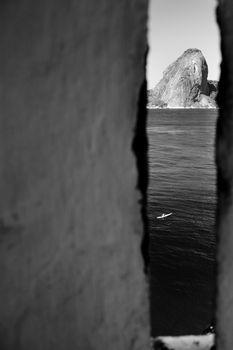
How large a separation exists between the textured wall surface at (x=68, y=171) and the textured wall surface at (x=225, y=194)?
452 mm

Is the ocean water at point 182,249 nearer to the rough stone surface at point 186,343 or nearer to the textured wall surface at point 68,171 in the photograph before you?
the rough stone surface at point 186,343

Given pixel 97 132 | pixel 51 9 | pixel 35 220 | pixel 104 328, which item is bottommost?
pixel 104 328

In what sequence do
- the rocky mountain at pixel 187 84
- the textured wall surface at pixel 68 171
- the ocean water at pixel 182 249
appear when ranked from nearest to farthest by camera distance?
the textured wall surface at pixel 68 171 → the ocean water at pixel 182 249 → the rocky mountain at pixel 187 84

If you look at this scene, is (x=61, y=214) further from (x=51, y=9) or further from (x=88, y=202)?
(x=51, y=9)

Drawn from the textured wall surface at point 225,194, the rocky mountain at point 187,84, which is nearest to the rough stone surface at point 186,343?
the textured wall surface at point 225,194

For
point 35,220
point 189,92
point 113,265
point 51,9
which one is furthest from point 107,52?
point 189,92

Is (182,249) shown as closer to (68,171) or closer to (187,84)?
(68,171)

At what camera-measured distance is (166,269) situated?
2231 centimetres

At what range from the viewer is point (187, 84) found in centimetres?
17625

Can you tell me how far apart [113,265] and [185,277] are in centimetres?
2161

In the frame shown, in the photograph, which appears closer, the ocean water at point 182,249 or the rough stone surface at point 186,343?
the rough stone surface at point 186,343

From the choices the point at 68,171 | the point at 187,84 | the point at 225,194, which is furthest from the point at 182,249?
the point at 187,84

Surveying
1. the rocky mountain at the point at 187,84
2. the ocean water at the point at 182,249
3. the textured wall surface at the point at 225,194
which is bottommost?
the ocean water at the point at 182,249

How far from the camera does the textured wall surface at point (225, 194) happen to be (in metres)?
1.63
